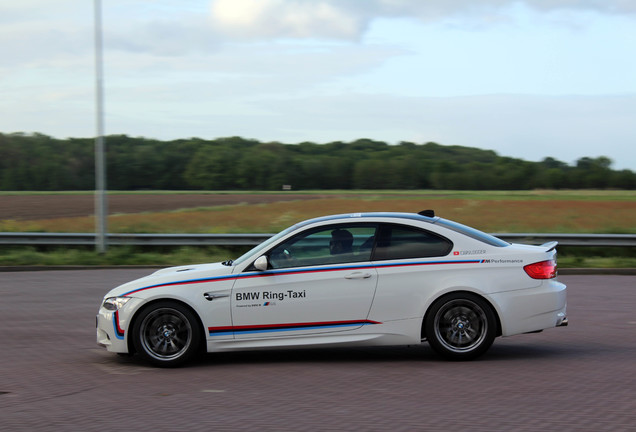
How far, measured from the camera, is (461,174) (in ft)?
281

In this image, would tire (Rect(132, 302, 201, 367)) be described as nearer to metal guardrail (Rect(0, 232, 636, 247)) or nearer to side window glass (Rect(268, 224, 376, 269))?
side window glass (Rect(268, 224, 376, 269))

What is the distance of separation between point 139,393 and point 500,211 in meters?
36.4

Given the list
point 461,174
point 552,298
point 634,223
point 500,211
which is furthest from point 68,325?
point 461,174

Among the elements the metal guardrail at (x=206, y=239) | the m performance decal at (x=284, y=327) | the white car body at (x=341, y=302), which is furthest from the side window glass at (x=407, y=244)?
the metal guardrail at (x=206, y=239)

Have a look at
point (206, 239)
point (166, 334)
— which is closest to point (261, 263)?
point (166, 334)

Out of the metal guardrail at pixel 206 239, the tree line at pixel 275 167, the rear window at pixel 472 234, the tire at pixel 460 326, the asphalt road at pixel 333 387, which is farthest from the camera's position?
the tree line at pixel 275 167

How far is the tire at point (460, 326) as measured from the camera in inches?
290

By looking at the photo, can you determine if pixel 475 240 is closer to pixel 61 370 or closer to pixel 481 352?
pixel 481 352

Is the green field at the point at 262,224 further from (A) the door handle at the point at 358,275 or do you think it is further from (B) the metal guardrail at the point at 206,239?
(A) the door handle at the point at 358,275

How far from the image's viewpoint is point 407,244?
7633 mm

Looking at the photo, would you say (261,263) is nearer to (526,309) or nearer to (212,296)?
(212,296)

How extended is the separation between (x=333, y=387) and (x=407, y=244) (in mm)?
1766

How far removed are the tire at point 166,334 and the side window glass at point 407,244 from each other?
75.2 inches

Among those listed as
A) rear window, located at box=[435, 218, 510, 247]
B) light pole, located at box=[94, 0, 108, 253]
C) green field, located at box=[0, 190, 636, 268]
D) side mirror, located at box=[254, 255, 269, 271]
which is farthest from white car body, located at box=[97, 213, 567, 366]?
light pole, located at box=[94, 0, 108, 253]
